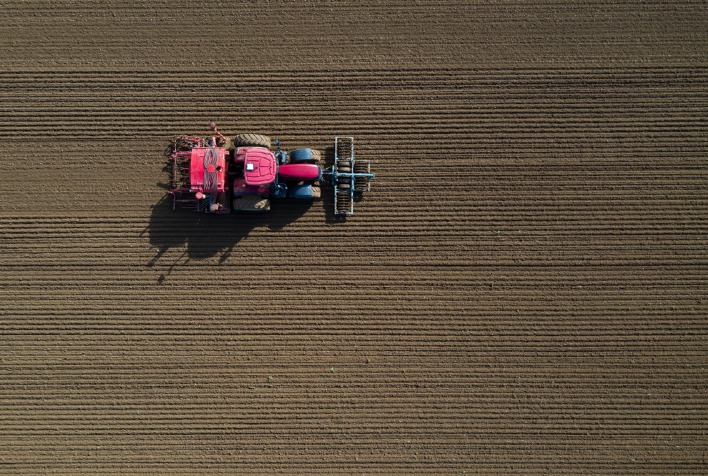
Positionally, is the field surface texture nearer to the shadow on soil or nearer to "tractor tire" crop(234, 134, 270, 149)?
the shadow on soil

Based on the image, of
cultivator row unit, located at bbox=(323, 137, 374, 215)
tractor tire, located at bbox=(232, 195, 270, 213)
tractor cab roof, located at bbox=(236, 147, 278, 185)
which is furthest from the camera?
cultivator row unit, located at bbox=(323, 137, 374, 215)

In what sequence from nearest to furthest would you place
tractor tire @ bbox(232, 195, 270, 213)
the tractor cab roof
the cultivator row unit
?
the tractor cab roof, tractor tire @ bbox(232, 195, 270, 213), the cultivator row unit

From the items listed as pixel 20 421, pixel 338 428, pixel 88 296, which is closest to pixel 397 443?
pixel 338 428

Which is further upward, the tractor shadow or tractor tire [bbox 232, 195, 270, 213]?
tractor tire [bbox 232, 195, 270, 213]

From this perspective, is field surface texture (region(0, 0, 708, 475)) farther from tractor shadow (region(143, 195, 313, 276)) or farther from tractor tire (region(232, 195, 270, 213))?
tractor tire (region(232, 195, 270, 213))

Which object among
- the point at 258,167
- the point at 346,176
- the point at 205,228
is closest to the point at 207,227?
the point at 205,228

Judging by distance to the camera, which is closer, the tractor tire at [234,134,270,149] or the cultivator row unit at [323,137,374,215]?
the tractor tire at [234,134,270,149]

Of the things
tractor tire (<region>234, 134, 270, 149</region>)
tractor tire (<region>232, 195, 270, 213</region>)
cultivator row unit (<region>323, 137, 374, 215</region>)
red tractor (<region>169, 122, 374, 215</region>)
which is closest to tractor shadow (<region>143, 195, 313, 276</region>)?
red tractor (<region>169, 122, 374, 215</region>)

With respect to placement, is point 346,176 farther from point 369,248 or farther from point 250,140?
point 250,140
